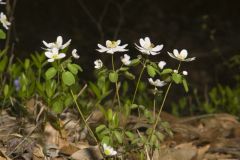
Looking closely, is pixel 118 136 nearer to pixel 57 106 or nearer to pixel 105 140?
pixel 105 140

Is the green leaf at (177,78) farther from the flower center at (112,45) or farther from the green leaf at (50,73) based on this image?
the green leaf at (50,73)

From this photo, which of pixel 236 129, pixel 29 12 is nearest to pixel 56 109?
pixel 236 129

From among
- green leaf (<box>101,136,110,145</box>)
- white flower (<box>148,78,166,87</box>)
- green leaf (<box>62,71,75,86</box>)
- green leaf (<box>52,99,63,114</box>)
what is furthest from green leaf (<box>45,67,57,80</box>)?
white flower (<box>148,78,166,87</box>)

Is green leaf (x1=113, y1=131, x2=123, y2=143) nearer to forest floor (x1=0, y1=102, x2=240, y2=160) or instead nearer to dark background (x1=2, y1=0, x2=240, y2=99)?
forest floor (x1=0, y1=102, x2=240, y2=160)

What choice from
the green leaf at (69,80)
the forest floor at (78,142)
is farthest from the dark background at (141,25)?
the green leaf at (69,80)

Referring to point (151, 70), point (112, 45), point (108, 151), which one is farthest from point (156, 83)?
point (108, 151)

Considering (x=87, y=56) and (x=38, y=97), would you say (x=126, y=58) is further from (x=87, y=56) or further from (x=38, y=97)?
(x=87, y=56)
